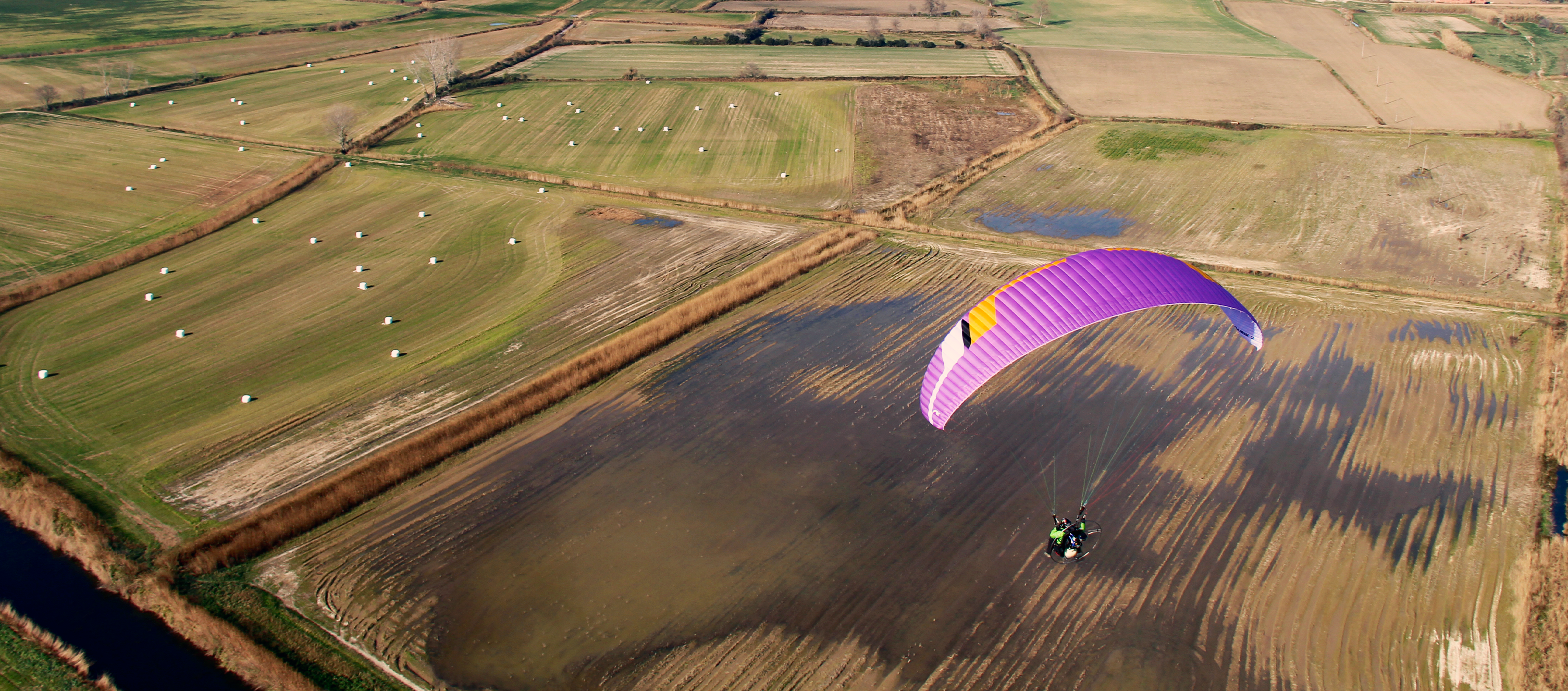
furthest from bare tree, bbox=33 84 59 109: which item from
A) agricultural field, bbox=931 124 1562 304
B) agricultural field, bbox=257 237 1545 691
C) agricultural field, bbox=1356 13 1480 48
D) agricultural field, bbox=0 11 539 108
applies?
agricultural field, bbox=1356 13 1480 48

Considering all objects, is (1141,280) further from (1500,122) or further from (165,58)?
(165,58)

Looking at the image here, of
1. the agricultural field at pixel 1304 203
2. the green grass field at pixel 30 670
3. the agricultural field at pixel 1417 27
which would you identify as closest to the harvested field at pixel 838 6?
the agricultural field at pixel 1417 27

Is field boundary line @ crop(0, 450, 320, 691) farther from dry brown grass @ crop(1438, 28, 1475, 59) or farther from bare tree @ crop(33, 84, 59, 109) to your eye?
dry brown grass @ crop(1438, 28, 1475, 59)

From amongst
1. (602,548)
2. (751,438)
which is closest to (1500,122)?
(751,438)

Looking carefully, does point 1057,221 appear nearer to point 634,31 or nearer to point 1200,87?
point 1200,87

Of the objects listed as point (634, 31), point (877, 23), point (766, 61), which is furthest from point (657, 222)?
point (877, 23)

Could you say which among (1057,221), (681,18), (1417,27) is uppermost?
(681,18)

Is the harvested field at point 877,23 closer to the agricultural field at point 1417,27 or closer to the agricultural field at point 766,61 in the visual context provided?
the agricultural field at point 766,61
